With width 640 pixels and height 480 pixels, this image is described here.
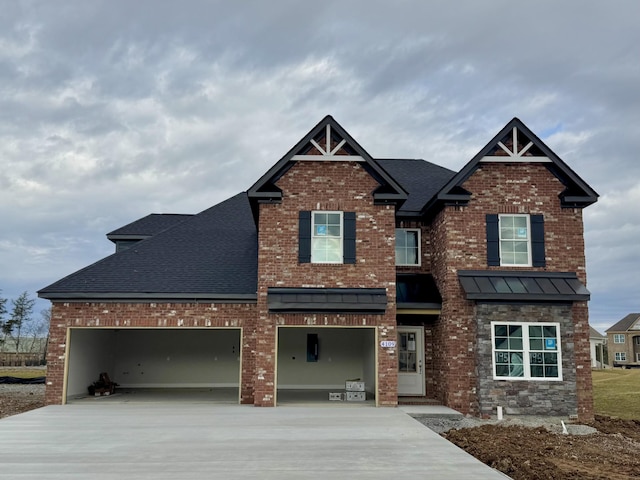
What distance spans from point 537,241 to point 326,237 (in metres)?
6.00

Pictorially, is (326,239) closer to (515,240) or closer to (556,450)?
(515,240)

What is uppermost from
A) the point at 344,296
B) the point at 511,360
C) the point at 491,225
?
the point at 491,225

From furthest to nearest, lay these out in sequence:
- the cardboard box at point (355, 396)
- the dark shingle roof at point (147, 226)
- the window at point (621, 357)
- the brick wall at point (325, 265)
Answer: the window at point (621, 357) → the dark shingle roof at point (147, 226) → the cardboard box at point (355, 396) → the brick wall at point (325, 265)

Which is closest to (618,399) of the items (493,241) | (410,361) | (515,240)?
(410,361)

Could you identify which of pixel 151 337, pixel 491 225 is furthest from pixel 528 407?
pixel 151 337

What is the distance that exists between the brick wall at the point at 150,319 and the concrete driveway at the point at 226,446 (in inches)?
73.9

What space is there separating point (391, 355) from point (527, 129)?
24.7 ft

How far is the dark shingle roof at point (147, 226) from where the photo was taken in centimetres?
2286

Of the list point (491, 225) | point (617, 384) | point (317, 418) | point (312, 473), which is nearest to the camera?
point (312, 473)

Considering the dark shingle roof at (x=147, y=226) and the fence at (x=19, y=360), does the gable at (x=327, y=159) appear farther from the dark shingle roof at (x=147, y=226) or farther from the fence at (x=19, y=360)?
the fence at (x=19, y=360)

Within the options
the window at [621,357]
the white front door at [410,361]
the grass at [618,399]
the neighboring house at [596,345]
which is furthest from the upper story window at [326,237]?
the window at [621,357]

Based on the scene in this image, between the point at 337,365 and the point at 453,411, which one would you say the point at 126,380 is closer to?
the point at 337,365

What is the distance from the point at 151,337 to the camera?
839 inches

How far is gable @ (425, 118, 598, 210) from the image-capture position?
15359 mm
